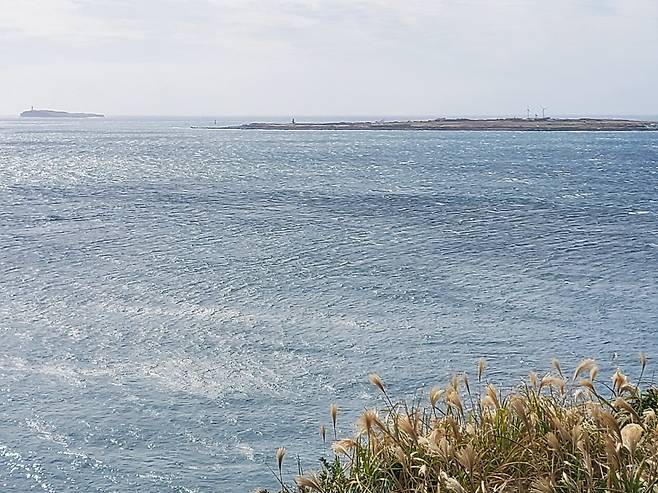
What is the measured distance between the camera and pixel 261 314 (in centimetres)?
2572

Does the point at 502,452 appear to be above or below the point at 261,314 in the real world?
above

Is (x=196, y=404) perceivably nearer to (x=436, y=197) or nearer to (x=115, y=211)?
(x=115, y=211)

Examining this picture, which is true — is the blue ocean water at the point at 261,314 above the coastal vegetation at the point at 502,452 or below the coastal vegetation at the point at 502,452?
below

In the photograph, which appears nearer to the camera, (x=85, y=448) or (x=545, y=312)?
(x=85, y=448)

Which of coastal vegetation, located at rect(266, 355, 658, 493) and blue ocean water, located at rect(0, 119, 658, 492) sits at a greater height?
coastal vegetation, located at rect(266, 355, 658, 493)

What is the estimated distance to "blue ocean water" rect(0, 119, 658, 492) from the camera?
16.7 m

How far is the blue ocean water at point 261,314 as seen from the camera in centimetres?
1670

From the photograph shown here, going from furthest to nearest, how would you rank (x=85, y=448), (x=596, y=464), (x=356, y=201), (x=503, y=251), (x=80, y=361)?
1. (x=356, y=201)
2. (x=503, y=251)
3. (x=80, y=361)
4. (x=85, y=448)
5. (x=596, y=464)

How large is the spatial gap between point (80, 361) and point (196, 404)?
14.3 ft

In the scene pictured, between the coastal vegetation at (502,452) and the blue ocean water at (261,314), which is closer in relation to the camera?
the coastal vegetation at (502,452)

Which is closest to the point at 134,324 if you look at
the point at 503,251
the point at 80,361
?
the point at 80,361

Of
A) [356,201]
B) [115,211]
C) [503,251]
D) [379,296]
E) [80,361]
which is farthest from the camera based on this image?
[356,201]

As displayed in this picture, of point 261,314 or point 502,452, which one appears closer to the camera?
point 502,452

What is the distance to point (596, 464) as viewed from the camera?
688 cm
